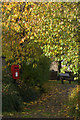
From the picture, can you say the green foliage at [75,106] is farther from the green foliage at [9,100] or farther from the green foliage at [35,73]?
the green foliage at [35,73]

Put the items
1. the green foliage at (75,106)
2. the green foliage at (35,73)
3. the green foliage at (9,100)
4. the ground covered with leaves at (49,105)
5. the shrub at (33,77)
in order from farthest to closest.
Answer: the green foliage at (35,73)
the shrub at (33,77)
the ground covered with leaves at (49,105)
the green foliage at (9,100)
the green foliage at (75,106)

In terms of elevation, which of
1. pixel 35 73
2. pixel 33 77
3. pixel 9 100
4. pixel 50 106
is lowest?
pixel 50 106

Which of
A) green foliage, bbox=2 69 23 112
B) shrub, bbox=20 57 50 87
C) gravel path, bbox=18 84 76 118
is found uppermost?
shrub, bbox=20 57 50 87

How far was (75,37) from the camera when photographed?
25.5 feet

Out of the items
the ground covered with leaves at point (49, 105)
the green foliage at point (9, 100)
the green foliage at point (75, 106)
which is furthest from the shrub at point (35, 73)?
the green foliage at point (75, 106)

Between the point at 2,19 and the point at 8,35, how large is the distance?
2.39ft

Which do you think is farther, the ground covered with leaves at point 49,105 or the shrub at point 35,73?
the shrub at point 35,73

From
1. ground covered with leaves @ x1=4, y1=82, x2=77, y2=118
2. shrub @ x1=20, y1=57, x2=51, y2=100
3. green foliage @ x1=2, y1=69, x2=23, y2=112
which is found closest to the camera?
green foliage @ x1=2, y1=69, x2=23, y2=112

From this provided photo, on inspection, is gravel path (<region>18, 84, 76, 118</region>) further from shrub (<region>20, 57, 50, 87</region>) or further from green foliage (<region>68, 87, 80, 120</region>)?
green foliage (<region>68, 87, 80, 120</region>)

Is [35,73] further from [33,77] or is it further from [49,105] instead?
[49,105]

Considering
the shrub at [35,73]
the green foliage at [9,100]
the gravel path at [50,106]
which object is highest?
the shrub at [35,73]

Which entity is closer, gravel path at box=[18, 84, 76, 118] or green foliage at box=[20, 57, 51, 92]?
gravel path at box=[18, 84, 76, 118]

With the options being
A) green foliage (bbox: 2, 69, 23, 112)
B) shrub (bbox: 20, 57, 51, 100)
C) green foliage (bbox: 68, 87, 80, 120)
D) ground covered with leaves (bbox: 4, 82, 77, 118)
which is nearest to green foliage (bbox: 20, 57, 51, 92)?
shrub (bbox: 20, 57, 51, 100)

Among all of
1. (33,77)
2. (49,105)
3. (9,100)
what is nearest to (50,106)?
(49,105)
